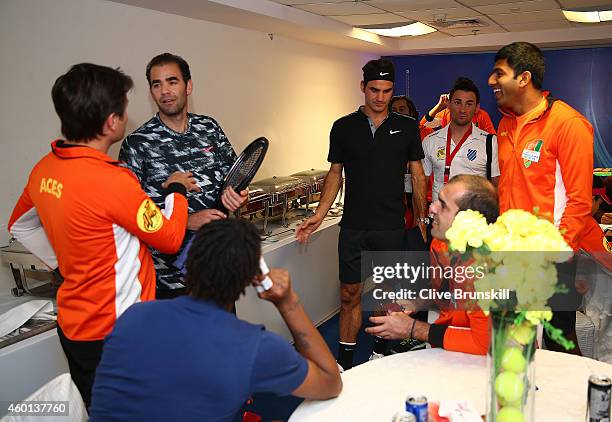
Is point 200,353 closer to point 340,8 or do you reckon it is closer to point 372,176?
point 372,176

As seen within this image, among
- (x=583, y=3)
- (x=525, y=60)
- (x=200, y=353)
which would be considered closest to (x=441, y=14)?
(x=583, y=3)

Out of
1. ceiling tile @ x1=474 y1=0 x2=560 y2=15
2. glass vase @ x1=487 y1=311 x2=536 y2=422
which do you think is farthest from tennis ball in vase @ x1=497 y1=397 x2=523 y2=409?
ceiling tile @ x1=474 y1=0 x2=560 y2=15

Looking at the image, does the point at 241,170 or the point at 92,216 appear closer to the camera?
the point at 92,216

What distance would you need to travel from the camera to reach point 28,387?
2100 millimetres

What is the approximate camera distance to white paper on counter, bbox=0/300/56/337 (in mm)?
2137

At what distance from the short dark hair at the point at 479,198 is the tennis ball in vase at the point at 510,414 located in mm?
644

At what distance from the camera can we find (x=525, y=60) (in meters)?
2.33

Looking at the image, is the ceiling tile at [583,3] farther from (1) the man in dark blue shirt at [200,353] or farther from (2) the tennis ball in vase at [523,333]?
(1) the man in dark blue shirt at [200,353]

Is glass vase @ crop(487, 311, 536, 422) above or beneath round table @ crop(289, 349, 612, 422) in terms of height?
above

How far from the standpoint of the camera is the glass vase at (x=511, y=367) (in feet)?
3.83

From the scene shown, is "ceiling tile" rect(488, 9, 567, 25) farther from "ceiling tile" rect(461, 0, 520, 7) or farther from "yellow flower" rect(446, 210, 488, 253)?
"yellow flower" rect(446, 210, 488, 253)

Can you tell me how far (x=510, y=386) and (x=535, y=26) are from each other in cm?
502

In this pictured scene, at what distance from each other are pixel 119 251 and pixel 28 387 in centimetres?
85

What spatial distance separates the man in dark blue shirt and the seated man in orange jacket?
58 cm
